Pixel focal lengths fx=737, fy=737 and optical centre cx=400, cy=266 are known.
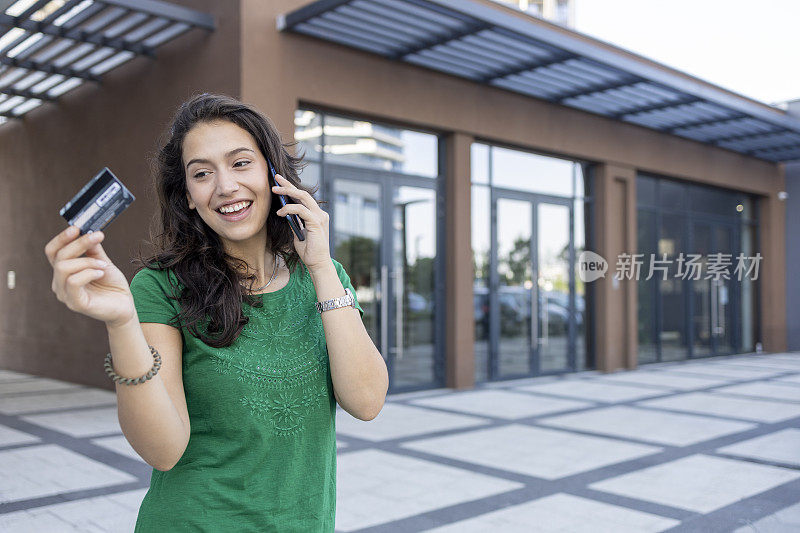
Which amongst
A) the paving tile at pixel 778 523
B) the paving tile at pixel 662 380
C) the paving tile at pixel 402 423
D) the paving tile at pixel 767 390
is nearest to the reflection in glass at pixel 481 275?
the paving tile at pixel 662 380

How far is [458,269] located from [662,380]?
3.68 m

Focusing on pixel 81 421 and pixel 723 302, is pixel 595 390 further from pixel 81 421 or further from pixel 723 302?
pixel 723 302

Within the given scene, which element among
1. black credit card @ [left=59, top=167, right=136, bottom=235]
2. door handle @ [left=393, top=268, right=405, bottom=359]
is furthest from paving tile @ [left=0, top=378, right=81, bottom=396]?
black credit card @ [left=59, top=167, right=136, bottom=235]

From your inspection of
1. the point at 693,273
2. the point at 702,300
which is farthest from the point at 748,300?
the point at 693,273

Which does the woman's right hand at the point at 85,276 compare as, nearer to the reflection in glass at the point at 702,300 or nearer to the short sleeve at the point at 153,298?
the short sleeve at the point at 153,298

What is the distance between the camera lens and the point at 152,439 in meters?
1.07

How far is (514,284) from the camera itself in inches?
405

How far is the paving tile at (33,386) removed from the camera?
29.1ft

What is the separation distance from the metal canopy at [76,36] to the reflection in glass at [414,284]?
3154 millimetres

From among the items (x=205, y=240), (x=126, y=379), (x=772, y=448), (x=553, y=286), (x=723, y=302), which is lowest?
(x=772, y=448)

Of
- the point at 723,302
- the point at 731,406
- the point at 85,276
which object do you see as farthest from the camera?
the point at 723,302

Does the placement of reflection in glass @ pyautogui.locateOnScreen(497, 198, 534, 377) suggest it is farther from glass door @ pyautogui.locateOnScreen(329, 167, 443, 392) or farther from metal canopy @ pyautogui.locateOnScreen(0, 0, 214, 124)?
metal canopy @ pyautogui.locateOnScreen(0, 0, 214, 124)

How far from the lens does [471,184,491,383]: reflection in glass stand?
977 cm

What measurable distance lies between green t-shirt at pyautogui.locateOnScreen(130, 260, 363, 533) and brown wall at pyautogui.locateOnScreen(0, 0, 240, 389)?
20.1 ft
